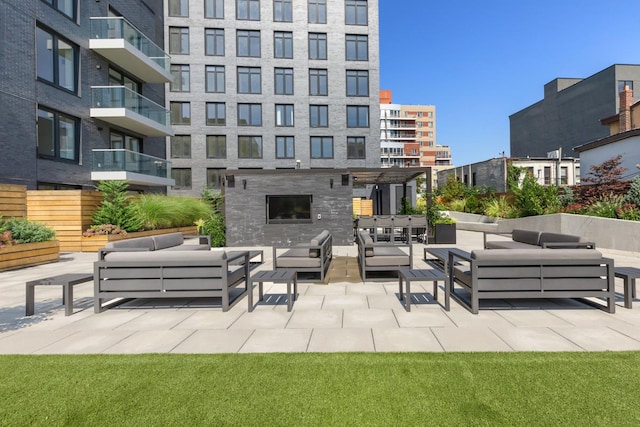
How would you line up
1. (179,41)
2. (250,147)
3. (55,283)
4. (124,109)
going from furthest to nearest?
(250,147)
(179,41)
(124,109)
(55,283)

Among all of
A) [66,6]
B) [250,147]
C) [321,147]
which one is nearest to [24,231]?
[66,6]

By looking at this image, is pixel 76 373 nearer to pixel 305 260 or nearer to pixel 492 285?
pixel 305 260

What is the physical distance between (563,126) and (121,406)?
57170mm

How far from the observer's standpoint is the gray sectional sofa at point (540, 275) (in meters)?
4.91

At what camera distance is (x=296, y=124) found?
1234 inches

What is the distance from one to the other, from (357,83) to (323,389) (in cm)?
3250

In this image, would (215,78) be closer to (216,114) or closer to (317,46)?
(216,114)

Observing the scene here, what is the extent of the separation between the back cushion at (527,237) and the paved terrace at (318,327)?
107 inches

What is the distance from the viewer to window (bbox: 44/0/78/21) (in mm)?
15141

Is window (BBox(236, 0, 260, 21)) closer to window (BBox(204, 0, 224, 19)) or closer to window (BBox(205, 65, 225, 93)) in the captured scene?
window (BBox(204, 0, 224, 19))

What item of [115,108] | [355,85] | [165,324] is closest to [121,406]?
[165,324]

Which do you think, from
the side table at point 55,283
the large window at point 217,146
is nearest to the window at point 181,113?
the large window at point 217,146

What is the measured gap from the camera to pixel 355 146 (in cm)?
3212

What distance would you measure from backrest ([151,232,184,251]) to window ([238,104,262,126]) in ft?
76.1
